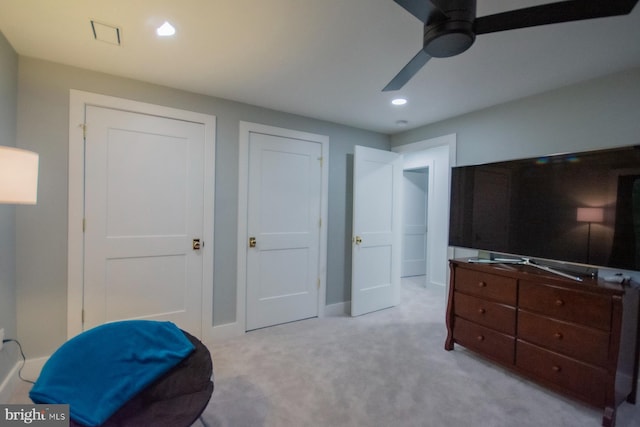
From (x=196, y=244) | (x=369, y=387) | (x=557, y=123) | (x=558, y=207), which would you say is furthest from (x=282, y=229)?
(x=557, y=123)

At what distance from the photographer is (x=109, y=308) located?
7.61 ft

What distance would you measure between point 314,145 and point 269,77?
1.09 meters

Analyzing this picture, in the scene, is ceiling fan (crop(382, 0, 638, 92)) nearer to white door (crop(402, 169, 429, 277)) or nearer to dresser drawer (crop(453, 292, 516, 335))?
dresser drawer (crop(453, 292, 516, 335))

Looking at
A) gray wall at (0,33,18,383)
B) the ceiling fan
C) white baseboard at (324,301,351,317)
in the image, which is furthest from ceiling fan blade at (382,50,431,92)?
white baseboard at (324,301,351,317)

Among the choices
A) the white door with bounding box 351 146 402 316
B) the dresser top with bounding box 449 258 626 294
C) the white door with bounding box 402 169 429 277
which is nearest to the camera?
the dresser top with bounding box 449 258 626 294

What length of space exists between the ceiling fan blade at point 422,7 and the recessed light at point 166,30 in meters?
1.37

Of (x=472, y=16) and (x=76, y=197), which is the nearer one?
(x=472, y=16)

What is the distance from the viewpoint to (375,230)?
3.52 metres

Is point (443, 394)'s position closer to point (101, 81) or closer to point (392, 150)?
point (392, 150)

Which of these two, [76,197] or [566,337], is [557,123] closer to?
[566,337]

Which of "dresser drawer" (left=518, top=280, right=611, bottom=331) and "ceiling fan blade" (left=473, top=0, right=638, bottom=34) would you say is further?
"dresser drawer" (left=518, top=280, right=611, bottom=331)

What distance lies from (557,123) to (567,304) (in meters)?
1.48

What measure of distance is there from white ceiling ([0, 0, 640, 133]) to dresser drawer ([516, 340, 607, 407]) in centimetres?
201

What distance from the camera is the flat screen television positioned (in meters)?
1.79
